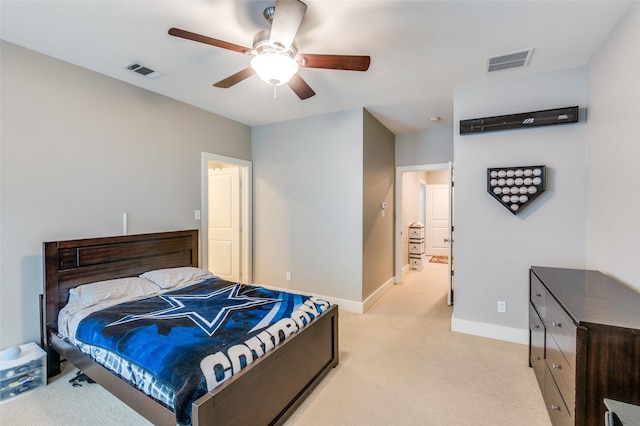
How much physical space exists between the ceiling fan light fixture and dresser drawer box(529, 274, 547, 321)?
7.63ft

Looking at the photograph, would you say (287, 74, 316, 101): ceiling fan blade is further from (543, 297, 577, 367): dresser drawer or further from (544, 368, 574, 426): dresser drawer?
(544, 368, 574, 426): dresser drawer

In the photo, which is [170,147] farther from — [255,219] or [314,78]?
[314,78]

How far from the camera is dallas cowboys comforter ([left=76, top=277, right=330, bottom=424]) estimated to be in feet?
5.01

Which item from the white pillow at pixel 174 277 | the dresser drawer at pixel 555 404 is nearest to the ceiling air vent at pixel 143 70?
the white pillow at pixel 174 277

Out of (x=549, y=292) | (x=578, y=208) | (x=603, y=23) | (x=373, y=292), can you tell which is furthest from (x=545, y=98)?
(x=373, y=292)

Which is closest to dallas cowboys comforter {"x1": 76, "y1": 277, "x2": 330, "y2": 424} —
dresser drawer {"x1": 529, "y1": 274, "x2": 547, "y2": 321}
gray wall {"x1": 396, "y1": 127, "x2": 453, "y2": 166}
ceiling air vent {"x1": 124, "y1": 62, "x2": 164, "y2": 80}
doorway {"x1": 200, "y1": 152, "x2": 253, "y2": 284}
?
dresser drawer {"x1": 529, "y1": 274, "x2": 547, "y2": 321}

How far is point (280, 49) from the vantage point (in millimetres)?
1825

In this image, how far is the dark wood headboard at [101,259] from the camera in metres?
2.48

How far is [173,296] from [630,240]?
140 inches

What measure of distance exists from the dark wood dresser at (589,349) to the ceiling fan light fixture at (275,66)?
2098 mm

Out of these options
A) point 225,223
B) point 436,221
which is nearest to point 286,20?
point 225,223

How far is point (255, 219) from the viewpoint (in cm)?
477

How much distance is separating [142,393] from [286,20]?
7.55 feet

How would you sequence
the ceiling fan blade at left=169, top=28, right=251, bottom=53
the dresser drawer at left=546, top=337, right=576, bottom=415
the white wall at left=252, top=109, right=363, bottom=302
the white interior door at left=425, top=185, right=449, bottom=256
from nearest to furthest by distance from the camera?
the dresser drawer at left=546, top=337, right=576, bottom=415
the ceiling fan blade at left=169, top=28, right=251, bottom=53
the white wall at left=252, top=109, right=363, bottom=302
the white interior door at left=425, top=185, right=449, bottom=256
